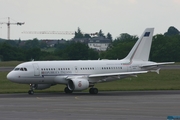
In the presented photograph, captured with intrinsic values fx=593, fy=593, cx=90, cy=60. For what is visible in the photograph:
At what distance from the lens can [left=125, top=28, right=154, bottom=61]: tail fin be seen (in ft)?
181

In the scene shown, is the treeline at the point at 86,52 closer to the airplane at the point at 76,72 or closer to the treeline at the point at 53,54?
the treeline at the point at 53,54

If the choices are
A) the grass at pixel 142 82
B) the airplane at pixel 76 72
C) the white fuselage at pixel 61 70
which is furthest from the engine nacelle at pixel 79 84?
the grass at pixel 142 82

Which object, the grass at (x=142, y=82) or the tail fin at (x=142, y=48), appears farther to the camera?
the grass at (x=142, y=82)

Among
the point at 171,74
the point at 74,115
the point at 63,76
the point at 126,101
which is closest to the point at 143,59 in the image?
the point at 63,76

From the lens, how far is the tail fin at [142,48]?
55250mm

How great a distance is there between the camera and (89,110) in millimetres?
33250

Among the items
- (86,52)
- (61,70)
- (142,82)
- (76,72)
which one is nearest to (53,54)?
(86,52)

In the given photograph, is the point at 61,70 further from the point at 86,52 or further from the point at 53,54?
the point at 53,54

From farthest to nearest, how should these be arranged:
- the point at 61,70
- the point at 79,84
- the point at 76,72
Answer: the point at 76,72
the point at 61,70
the point at 79,84

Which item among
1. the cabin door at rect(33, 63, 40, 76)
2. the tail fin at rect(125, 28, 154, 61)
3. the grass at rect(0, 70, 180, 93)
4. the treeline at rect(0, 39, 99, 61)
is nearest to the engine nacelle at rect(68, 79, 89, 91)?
the cabin door at rect(33, 63, 40, 76)

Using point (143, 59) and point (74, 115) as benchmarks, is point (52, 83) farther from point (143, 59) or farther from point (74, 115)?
point (74, 115)

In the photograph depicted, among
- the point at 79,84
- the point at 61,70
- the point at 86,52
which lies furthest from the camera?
the point at 86,52

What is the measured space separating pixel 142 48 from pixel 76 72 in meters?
7.77

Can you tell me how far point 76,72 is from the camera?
169ft
